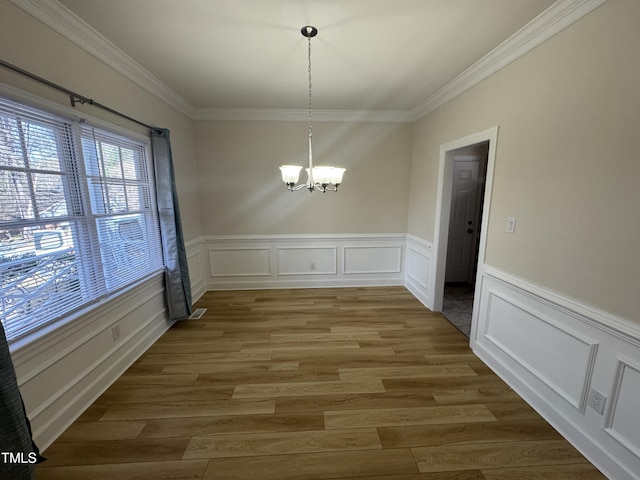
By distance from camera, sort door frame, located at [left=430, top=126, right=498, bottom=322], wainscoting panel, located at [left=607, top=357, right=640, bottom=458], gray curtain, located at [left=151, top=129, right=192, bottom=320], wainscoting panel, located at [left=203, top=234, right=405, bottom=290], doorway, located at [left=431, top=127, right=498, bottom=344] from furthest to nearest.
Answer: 1. wainscoting panel, located at [left=203, top=234, right=405, bottom=290]
2. doorway, located at [left=431, top=127, right=498, bottom=344]
3. gray curtain, located at [left=151, top=129, right=192, bottom=320]
4. door frame, located at [left=430, top=126, right=498, bottom=322]
5. wainscoting panel, located at [left=607, top=357, right=640, bottom=458]

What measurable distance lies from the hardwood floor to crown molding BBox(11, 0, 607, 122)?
101 inches

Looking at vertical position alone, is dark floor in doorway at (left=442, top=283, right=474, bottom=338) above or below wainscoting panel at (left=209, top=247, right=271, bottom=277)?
below

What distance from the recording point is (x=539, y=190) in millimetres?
1808

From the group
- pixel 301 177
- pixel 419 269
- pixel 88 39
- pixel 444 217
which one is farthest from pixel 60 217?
pixel 419 269

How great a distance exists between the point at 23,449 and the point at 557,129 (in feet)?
11.2

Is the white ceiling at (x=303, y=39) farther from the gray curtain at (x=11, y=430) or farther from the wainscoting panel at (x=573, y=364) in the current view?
the gray curtain at (x=11, y=430)

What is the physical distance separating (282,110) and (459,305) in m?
3.68

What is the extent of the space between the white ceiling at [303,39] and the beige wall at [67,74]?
238mm

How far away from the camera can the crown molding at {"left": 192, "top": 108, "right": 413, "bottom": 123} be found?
3611 millimetres

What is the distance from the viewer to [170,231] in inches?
110

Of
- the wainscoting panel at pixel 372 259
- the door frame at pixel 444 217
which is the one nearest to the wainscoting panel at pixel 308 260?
the wainscoting panel at pixel 372 259

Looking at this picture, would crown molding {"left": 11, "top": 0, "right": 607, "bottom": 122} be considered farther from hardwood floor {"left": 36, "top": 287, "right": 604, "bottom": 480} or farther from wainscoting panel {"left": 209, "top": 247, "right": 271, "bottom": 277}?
hardwood floor {"left": 36, "top": 287, "right": 604, "bottom": 480}

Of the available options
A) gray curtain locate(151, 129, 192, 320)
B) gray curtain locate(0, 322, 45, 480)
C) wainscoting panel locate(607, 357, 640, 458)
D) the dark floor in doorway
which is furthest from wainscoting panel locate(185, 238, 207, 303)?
→ wainscoting panel locate(607, 357, 640, 458)

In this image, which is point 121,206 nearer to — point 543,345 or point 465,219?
point 543,345
